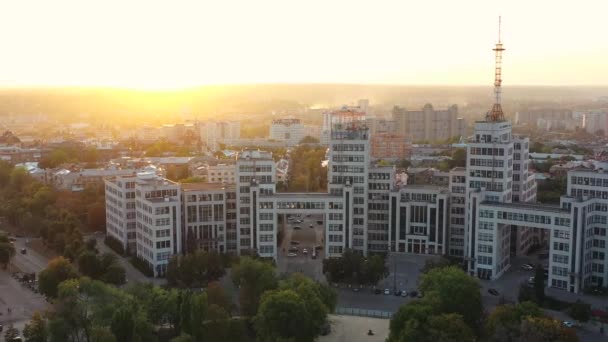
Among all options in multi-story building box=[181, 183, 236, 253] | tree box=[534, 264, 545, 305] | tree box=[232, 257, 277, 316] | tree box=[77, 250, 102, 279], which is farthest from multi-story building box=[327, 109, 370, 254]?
tree box=[77, 250, 102, 279]

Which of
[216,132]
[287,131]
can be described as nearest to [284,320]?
[216,132]

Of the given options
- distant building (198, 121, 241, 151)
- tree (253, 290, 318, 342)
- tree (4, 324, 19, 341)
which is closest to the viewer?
tree (253, 290, 318, 342)

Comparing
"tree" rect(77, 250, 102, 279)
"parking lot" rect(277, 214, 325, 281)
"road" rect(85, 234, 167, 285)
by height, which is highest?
"tree" rect(77, 250, 102, 279)

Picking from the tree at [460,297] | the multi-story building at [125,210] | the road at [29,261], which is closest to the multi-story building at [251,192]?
the multi-story building at [125,210]

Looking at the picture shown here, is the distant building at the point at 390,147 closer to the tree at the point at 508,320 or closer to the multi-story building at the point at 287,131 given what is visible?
the multi-story building at the point at 287,131

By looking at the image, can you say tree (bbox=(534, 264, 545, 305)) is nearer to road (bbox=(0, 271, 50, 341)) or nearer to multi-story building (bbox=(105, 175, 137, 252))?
multi-story building (bbox=(105, 175, 137, 252))

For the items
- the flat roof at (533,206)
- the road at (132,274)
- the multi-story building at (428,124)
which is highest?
the multi-story building at (428,124)
